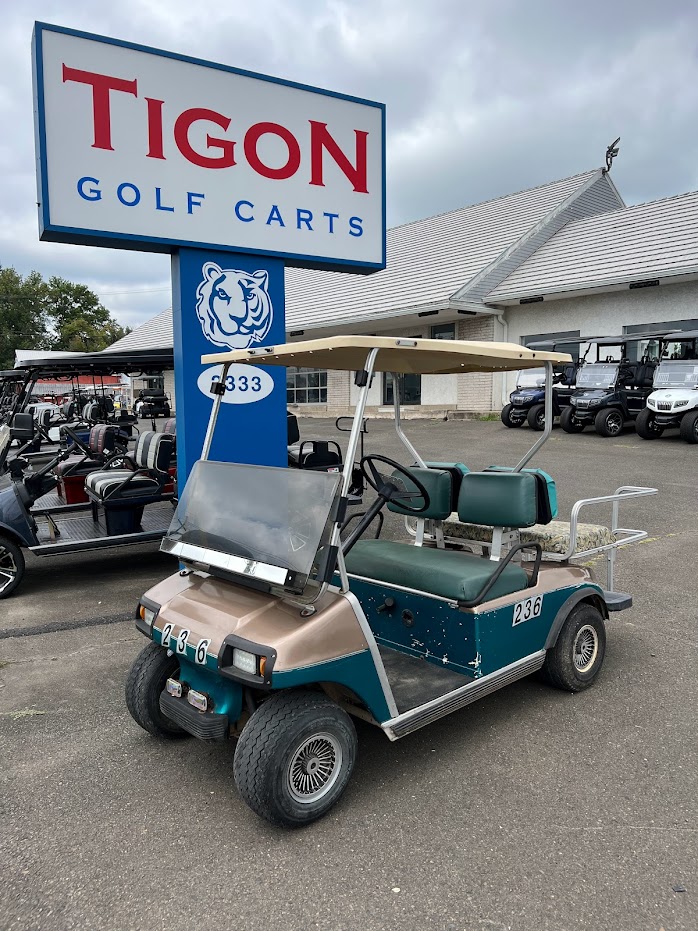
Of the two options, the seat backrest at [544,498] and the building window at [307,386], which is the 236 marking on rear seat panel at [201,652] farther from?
the building window at [307,386]

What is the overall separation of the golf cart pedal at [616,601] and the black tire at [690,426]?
10.1m

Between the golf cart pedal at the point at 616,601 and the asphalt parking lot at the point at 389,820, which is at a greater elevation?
the golf cart pedal at the point at 616,601

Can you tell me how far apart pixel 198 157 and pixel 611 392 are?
11527 mm

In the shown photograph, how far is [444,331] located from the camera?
19812 millimetres

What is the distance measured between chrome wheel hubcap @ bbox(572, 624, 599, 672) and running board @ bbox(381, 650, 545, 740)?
0.27 m

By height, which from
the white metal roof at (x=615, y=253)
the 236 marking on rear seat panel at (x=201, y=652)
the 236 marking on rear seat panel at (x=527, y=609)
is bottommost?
the 236 marking on rear seat panel at (x=527, y=609)

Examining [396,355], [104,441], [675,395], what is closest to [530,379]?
[675,395]

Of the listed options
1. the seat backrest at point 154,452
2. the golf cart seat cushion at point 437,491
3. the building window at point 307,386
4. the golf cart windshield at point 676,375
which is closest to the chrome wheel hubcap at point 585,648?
the golf cart seat cushion at point 437,491

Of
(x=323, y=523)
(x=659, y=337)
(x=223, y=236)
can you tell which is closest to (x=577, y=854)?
(x=323, y=523)

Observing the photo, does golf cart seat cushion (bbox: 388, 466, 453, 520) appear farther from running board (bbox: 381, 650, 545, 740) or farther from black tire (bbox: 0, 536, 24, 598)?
black tire (bbox: 0, 536, 24, 598)

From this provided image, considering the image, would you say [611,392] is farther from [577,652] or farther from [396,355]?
[396,355]

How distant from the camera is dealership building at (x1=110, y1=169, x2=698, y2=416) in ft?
52.7

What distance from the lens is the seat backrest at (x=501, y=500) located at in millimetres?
3768

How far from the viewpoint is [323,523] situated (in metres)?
2.70
